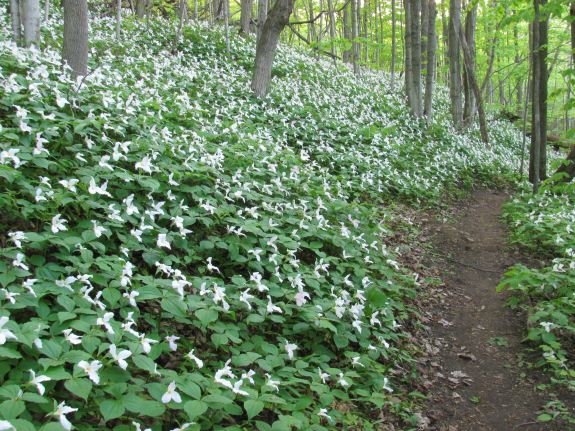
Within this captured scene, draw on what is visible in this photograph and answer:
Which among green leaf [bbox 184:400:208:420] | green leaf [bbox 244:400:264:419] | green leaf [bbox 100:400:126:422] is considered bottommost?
green leaf [bbox 244:400:264:419]

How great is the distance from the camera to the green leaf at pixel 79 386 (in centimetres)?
199

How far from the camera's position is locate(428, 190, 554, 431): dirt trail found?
3684 mm

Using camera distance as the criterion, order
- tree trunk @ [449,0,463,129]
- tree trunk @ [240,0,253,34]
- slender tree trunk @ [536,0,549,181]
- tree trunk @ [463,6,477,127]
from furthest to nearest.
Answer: tree trunk @ [240,0,253,34] → tree trunk @ [463,6,477,127] → tree trunk @ [449,0,463,129] → slender tree trunk @ [536,0,549,181]

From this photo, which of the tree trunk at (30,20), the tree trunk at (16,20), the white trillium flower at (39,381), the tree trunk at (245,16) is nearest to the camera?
the white trillium flower at (39,381)

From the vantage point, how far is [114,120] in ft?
15.4

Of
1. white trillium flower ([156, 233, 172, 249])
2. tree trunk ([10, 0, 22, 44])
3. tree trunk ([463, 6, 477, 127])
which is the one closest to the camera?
white trillium flower ([156, 233, 172, 249])

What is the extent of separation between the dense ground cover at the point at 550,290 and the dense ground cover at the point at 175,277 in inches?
48.1

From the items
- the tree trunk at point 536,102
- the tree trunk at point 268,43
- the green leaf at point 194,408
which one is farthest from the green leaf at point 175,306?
the tree trunk at point 536,102

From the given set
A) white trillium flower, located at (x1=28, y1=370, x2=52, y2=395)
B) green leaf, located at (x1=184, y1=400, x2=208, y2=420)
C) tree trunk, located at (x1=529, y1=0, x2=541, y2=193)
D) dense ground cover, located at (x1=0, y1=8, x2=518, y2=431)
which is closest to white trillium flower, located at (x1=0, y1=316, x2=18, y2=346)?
dense ground cover, located at (x1=0, y1=8, x2=518, y2=431)

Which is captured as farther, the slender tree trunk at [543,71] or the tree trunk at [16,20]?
the slender tree trunk at [543,71]

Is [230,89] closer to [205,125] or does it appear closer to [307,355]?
[205,125]

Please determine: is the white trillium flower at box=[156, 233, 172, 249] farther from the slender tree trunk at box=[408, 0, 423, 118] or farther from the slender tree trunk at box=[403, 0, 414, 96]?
the slender tree trunk at box=[403, 0, 414, 96]

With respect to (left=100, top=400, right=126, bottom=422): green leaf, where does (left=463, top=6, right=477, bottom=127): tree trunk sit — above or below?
above

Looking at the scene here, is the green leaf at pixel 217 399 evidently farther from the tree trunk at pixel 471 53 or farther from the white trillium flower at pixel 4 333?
the tree trunk at pixel 471 53
